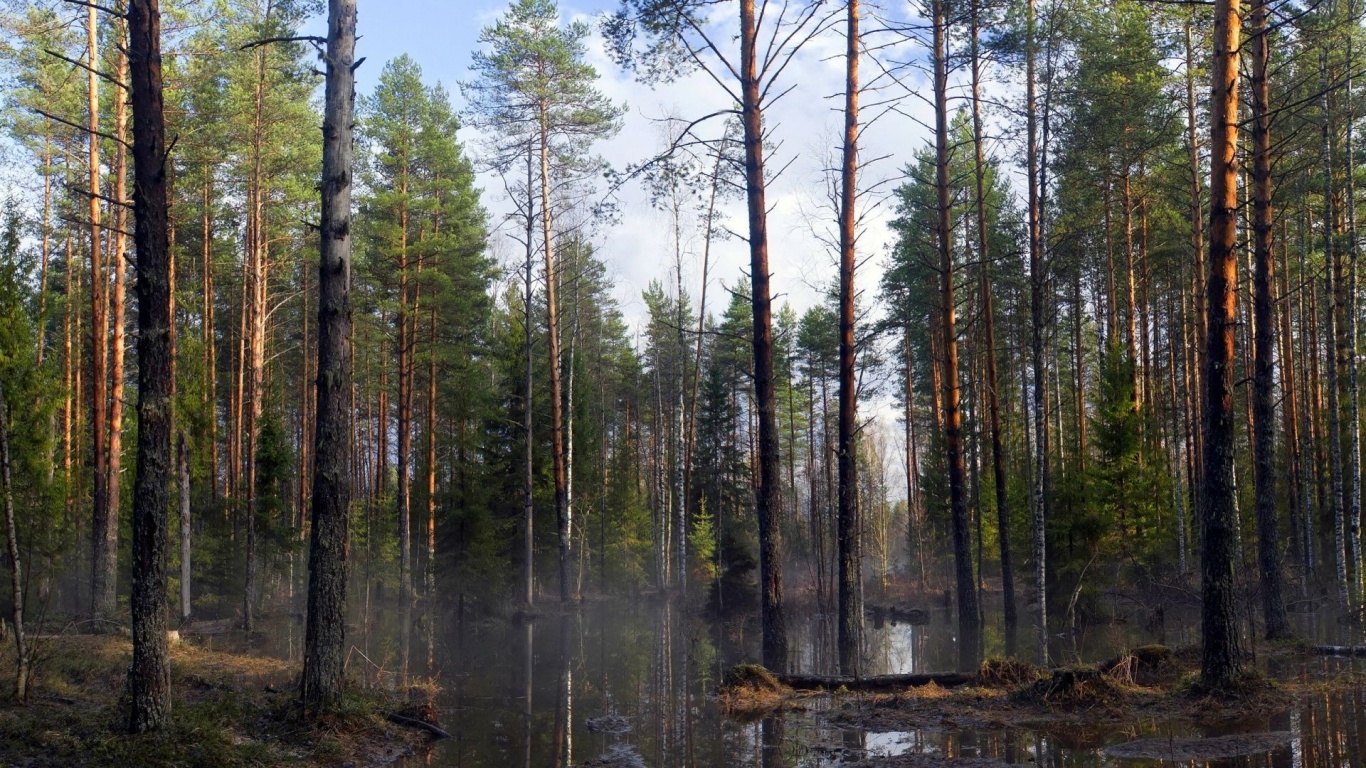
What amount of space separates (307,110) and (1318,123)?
24.6 meters

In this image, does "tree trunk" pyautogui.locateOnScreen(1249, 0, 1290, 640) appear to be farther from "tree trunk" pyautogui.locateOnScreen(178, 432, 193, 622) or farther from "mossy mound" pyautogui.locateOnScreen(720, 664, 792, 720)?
"tree trunk" pyautogui.locateOnScreen(178, 432, 193, 622)

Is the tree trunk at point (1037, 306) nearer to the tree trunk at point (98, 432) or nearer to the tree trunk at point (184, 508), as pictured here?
the tree trunk at point (184, 508)

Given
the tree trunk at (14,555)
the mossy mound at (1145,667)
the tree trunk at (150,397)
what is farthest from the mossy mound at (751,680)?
the tree trunk at (14,555)

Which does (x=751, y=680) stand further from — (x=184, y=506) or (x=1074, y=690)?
(x=184, y=506)

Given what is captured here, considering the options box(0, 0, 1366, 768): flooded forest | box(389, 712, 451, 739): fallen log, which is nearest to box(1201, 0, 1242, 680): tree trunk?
box(0, 0, 1366, 768): flooded forest

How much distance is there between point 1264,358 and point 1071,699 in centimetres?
665

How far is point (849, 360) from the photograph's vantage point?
14.7m

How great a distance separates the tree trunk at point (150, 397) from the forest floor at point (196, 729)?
0.43 metres

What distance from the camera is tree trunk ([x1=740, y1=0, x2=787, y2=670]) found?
13.4 metres

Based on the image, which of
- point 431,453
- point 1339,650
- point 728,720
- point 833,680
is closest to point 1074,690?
point 833,680

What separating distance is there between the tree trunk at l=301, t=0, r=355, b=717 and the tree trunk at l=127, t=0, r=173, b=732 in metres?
1.29

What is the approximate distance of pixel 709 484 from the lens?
37.9 metres

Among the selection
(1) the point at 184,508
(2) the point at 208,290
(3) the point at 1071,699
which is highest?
(2) the point at 208,290

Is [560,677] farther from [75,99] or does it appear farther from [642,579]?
[642,579]
